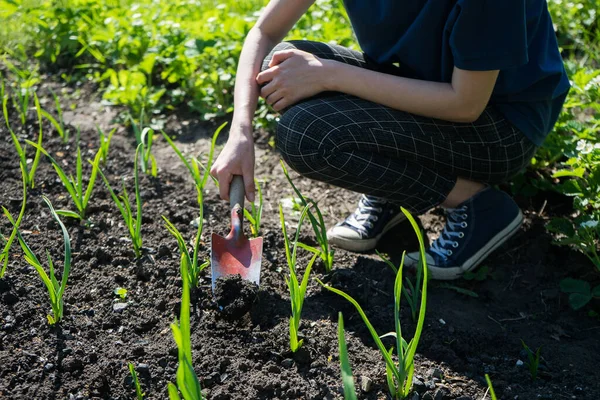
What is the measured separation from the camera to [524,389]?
1822 millimetres

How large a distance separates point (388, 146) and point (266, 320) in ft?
2.23

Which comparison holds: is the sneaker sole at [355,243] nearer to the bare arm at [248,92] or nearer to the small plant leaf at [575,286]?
the bare arm at [248,92]

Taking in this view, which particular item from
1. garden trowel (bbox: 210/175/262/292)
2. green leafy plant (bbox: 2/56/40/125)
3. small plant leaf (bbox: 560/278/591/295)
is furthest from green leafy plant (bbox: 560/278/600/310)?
green leafy plant (bbox: 2/56/40/125)

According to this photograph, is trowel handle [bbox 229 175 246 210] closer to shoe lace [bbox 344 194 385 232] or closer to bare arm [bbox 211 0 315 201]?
bare arm [bbox 211 0 315 201]

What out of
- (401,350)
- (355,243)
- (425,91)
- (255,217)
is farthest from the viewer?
(355,243)

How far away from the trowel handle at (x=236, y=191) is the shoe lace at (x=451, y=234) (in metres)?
0.73

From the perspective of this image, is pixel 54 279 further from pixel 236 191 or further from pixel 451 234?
pixel 451 234

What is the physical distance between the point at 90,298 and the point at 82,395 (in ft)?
1.40

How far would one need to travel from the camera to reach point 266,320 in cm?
202

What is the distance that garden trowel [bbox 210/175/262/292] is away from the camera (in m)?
2.06

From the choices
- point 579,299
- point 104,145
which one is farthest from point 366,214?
point 104,145

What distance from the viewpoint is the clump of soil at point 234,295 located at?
197 cm

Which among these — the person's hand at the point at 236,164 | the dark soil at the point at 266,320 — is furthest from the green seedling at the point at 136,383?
the person's hand at the point at 236,164

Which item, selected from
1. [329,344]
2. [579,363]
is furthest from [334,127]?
[579,363]
